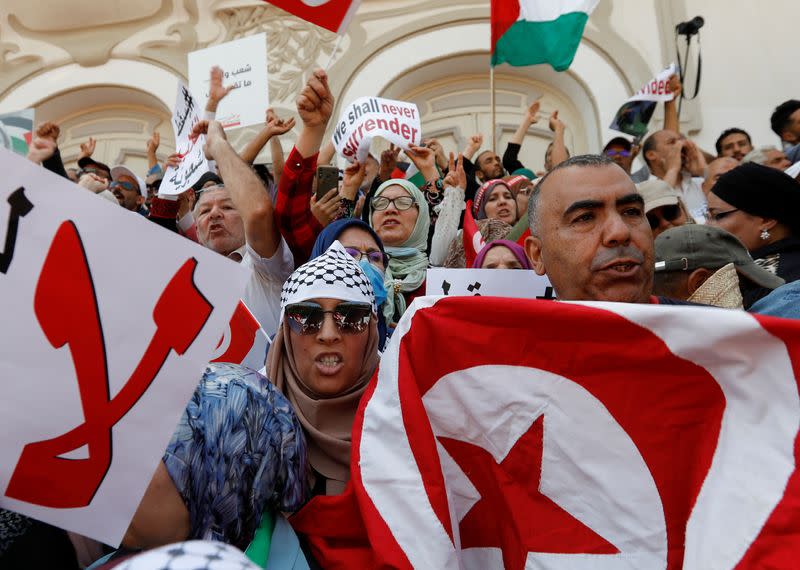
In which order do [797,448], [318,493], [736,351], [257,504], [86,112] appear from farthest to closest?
1. [86,112]
2. [318,493]
3. [257,504]
4. [736,351]
5. [797,448]

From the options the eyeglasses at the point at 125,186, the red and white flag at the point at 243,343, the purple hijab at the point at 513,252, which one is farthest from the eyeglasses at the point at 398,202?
the eyeglasses at the point at 125,186

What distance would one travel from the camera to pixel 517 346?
1.55 metres

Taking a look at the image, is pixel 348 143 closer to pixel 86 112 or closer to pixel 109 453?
pixel 109 453

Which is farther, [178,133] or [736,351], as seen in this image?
[178,133]

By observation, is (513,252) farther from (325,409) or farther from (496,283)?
(325,409)

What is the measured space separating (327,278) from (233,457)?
0.70 metres

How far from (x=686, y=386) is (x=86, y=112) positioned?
33.0 ft

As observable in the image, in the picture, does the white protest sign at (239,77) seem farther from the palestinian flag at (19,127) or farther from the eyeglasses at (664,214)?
the eyeglasses at (664,214)

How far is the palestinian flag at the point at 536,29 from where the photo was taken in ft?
17.5

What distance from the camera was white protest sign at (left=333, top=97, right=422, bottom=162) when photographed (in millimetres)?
4105

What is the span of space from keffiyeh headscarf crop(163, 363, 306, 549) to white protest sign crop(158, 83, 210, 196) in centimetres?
190

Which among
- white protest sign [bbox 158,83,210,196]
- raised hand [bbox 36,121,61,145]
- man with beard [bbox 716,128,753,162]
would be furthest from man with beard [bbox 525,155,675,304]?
man with beard [bbox 716,128,753,162]

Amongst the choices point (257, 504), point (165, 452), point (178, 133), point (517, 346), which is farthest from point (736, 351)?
point (178, 133)

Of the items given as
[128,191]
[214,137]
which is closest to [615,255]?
[214,137]
